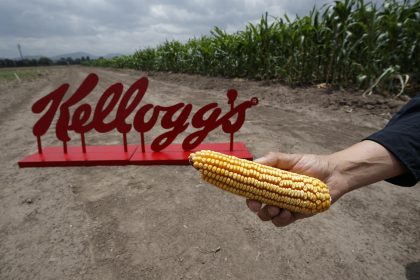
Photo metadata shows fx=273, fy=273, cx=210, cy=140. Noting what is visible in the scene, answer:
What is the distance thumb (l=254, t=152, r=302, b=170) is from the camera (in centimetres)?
164

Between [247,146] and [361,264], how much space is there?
2420 mm

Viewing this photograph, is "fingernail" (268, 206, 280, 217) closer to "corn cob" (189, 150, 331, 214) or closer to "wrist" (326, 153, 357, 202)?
"corn cob" (189, 150, 331, 214)

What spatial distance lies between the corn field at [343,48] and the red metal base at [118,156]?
13.7ft

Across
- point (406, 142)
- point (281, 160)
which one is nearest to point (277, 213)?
point (281, 160)

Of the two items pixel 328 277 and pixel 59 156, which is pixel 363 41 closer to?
pixel 328 277

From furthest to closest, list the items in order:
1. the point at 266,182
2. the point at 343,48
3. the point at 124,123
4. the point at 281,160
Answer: the point at 343,48
the point at 124,123
the point at 281,160
the point at 266,182

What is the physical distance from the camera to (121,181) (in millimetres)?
3158

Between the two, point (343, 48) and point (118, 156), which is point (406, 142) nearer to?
point (118, 156)

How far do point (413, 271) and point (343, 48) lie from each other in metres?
6.35

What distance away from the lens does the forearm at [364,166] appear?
144 cm

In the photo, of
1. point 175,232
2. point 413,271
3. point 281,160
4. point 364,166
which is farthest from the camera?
point 175,232

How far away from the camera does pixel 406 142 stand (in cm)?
139

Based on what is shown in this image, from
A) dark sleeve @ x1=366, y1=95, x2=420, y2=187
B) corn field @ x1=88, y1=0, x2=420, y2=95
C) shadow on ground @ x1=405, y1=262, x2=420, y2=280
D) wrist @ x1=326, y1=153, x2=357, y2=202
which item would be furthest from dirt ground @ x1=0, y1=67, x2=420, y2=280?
corn field @ x1=88, y1=0, x2=420, y2=95

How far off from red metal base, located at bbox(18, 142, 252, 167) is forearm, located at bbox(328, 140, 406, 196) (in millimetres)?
2018
